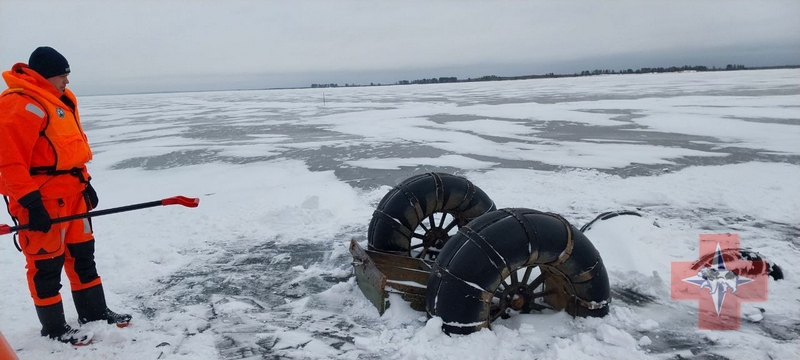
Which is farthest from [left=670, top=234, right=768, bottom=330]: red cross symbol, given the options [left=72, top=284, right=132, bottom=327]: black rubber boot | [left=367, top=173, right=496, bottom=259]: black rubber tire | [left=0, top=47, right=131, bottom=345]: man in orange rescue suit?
[left=0, top=47, right=131, bottom=345]: man in orange rescue suit

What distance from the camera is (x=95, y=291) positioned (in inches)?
136

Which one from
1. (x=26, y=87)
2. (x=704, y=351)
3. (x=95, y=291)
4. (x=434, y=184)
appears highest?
(x=26, y=87)

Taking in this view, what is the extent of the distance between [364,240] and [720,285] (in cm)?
343

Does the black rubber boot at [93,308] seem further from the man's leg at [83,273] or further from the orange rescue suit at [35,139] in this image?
the orange rescue suit at [35,139]

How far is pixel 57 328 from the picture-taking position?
10.7ft

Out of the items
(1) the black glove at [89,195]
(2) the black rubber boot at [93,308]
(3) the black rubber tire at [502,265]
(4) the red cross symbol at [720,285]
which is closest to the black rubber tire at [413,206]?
(3) the black rubber tire at [502,265]

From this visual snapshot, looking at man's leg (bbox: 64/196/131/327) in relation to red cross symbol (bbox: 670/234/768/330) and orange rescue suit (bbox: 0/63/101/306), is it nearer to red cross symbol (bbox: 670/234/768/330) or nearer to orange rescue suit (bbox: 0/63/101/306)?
orange rescue suit (bbox: 0/63/101/306)

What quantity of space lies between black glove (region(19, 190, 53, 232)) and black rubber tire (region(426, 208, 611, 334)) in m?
2.50

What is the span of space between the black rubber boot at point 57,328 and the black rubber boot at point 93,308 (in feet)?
0.47

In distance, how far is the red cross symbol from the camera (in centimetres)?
345

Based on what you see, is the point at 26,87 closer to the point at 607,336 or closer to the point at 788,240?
the point at 607,336

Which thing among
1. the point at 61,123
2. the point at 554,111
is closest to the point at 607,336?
the point at 61,123

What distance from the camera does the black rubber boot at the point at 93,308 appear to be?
343 cm

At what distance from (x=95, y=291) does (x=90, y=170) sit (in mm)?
8378
